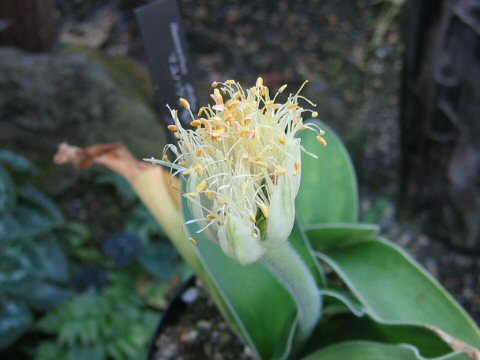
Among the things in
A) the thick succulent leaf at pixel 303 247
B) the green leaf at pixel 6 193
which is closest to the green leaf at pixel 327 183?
the thick succulent leaf at pixel 303 247

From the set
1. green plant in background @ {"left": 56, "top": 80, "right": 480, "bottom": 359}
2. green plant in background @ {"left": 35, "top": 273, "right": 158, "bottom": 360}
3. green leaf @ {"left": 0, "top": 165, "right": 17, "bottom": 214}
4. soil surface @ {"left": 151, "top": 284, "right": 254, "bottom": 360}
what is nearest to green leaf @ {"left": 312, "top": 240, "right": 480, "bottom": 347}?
green plant in background @ {"left": 56, "top": 80, "right": 480, "bottom": 359}

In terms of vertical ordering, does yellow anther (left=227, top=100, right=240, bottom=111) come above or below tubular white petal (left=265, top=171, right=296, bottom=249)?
above

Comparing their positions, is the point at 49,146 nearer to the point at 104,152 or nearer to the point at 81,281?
the point at 81,281

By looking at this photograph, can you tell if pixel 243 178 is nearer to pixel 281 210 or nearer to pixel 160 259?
pixel 281 210

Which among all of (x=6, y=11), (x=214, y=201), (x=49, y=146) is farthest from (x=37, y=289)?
Result: (x=214, y=201)

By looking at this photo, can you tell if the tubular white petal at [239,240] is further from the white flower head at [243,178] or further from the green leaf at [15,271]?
the green leaf at [15,271]

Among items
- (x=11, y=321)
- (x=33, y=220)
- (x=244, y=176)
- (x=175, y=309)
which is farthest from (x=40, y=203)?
(x=244, y=176)

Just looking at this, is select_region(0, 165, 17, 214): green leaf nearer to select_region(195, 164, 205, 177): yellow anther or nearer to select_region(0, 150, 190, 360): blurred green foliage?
select_region(0, 150, 190, 360): blurred green foliage
